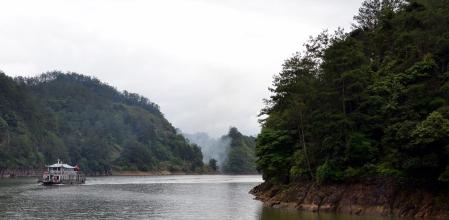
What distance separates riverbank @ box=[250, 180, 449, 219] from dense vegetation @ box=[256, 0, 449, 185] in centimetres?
129

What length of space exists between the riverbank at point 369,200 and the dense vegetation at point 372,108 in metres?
1.29

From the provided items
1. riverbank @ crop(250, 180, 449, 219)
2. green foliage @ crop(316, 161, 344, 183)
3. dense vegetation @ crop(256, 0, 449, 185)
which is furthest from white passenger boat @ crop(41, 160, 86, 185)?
green foliage @ crop(316, 161, 344, 183)

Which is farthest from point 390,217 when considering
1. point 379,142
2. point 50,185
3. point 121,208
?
point 50,185

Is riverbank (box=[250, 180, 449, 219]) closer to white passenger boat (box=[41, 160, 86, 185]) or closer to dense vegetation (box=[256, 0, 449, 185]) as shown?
dense vegetation (box=[256, 0, 449, 185])

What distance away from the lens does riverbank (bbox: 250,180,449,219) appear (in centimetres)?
5403

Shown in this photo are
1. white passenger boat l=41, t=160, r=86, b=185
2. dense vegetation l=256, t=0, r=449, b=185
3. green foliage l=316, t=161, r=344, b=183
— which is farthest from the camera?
white passenger boat l=41, t=160, r=86, b=185

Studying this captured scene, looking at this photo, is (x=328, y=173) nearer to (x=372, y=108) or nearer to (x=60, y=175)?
(x=372, y=108)

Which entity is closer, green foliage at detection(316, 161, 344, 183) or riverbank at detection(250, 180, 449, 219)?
riverbank at detection(250, 180, 449, 219)

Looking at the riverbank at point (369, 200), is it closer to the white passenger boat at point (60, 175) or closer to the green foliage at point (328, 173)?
the green foliage at point (328, 173)

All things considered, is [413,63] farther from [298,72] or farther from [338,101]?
[298,72]

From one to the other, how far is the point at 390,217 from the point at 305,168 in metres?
18.8

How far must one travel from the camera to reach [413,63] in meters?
66.8

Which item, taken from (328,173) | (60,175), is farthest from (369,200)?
(60,175)

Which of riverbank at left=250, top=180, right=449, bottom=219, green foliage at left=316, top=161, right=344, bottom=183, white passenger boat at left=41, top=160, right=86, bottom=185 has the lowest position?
riverbank at left=250, top=180, right=449, bottom=219
